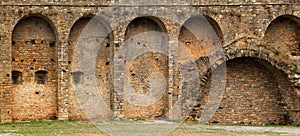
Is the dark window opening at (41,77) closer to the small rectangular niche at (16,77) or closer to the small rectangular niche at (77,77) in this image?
the small rectangular niche at (16,77)

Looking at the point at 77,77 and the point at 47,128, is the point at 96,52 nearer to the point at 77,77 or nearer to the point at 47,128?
the point at 77,77

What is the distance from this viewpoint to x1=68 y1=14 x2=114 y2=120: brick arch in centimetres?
4134

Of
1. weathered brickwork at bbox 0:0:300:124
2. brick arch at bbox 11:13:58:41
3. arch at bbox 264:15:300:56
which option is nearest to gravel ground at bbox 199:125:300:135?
weathered brickwork at bbox 0:0:300:124

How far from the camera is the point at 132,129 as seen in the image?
3600 centimetres

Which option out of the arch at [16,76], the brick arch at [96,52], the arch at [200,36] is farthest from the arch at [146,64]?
the arch at [16,76]

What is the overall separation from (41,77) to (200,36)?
7.90 meters

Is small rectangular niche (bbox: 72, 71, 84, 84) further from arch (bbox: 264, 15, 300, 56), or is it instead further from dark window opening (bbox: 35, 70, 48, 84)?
arch (bbox: 264, 15, 300, 56)

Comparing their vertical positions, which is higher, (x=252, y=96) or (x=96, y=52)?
(x=96, y=52)

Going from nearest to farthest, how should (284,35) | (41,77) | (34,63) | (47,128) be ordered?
(47,128)
(34,63)
(41,77)
(284,35)

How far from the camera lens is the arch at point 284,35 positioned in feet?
140

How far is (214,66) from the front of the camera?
1576 inches

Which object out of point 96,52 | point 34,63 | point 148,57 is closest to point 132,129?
point 96,52

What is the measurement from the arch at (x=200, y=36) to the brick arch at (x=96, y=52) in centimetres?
360

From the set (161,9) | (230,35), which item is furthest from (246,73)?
(161,9)
